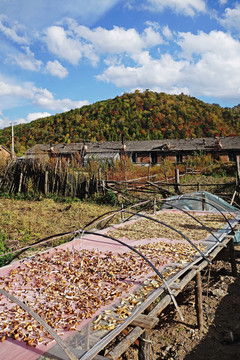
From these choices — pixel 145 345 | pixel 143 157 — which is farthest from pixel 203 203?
pixel 143 157

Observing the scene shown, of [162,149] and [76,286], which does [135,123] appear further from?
[76,286]

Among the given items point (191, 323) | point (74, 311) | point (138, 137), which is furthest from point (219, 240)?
point (138, 137)

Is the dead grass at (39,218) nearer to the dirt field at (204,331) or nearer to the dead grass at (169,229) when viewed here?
the dead grass at (169,229)

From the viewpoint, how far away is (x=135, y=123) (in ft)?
162

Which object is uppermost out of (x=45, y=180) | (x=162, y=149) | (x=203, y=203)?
(x=162, y=149)

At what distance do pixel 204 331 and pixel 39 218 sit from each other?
18.6 feet

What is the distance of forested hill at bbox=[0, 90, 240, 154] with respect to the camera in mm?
46688

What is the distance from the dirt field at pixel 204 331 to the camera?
139 inches

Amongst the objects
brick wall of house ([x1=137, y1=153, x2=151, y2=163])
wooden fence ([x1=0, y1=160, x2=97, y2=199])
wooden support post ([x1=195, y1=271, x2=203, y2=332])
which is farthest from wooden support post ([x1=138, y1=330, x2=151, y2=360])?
brick wall of house ([x1=137, y1=153, x2=151, y2=163])

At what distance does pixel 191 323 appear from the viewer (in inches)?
166

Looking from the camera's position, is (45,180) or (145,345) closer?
(145,345)

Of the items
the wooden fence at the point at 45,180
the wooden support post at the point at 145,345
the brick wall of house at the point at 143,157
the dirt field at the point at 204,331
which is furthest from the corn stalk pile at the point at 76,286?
the brick wall of house at the point at 143,157

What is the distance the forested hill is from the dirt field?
39407mm

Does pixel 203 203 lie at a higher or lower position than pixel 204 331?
higher
